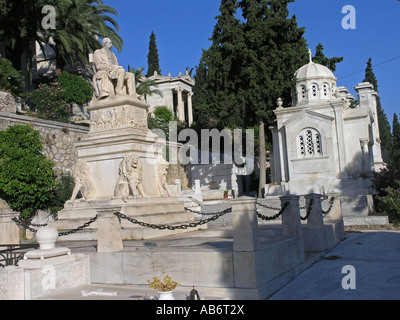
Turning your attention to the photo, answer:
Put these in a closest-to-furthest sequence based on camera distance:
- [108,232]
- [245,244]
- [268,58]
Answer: [245,244] < [108,232] < [268,58]

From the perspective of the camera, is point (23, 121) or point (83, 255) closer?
point (83, 255)

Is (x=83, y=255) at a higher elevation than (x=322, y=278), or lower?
higher

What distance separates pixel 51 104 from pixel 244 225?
19.3 m

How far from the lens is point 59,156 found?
18.6 m

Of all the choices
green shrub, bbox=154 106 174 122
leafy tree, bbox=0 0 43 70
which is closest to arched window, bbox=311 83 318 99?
leafy tree, bbox=0 0 43 70

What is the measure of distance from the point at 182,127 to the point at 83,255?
3158 cm

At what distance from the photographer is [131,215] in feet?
30.7

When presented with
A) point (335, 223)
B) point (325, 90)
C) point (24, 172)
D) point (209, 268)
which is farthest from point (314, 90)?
point (209, 268)

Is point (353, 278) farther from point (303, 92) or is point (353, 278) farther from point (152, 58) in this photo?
point (152, 58)

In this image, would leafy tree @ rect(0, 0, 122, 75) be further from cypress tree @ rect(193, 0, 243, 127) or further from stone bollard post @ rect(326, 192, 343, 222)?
stone bollard post @ rect(326, 192, 343, 222)

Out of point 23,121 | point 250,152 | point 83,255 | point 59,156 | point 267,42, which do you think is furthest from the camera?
point 250,152

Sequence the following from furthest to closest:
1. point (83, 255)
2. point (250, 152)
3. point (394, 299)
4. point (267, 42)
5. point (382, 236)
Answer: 1. point (250, 152)
2. point (267, 42)
3. point (382, 236)
4. point (83, 255)
5. point (394, 299)
